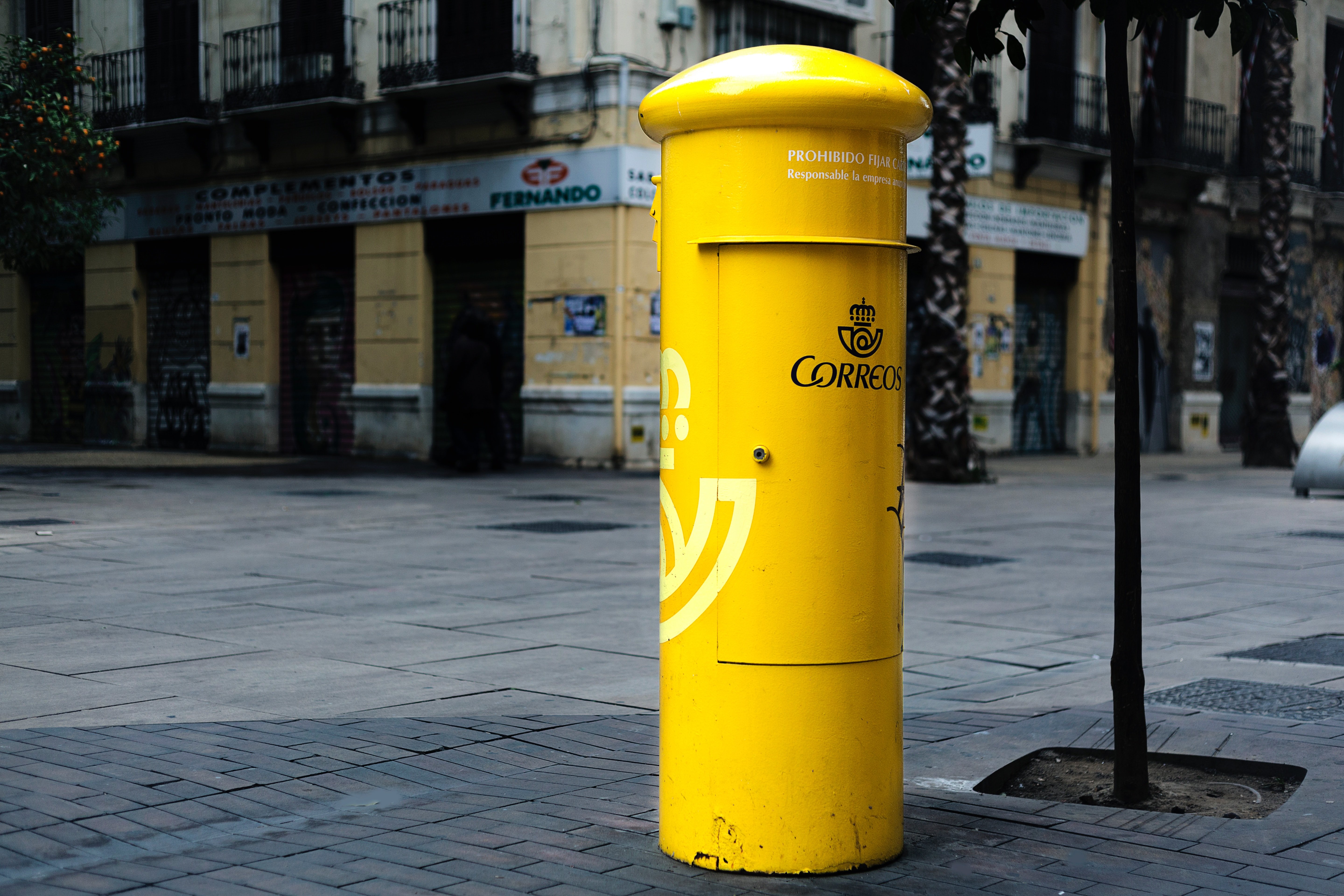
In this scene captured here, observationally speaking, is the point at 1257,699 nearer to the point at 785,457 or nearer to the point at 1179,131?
the point at 785,457

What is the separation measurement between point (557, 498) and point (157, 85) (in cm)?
1285

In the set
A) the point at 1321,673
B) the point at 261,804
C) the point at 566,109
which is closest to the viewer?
the point at 261,804

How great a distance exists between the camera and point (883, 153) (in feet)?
12.0

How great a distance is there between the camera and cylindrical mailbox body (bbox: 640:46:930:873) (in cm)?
357

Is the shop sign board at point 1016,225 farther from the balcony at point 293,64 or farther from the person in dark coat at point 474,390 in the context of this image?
the balcony at point 293,64

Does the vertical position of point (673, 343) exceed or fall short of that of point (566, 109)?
it falls short

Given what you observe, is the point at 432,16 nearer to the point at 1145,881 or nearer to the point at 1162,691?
the point at 1162,691

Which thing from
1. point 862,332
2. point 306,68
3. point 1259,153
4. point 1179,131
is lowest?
point 862,332

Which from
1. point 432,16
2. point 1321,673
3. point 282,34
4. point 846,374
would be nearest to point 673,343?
point 846,374

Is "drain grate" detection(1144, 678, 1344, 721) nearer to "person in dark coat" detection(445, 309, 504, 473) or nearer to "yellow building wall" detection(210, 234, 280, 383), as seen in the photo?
"person in dark coat" detection(445, 309, 504, 473)

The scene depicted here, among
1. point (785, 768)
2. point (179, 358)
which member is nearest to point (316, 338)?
point (179, 358)

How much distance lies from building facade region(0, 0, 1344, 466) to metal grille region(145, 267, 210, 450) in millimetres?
50

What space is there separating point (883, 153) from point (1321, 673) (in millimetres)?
3894

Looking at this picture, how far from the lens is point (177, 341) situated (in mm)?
24297
